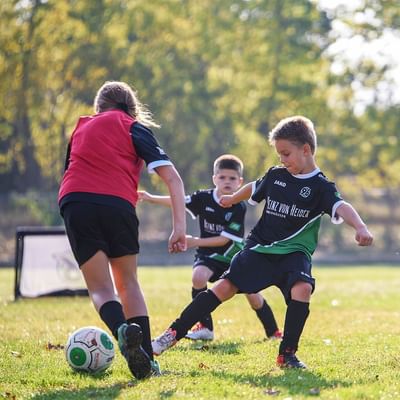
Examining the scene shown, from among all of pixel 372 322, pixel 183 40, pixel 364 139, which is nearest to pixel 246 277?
pixel 372 322

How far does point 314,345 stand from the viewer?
25.4 feet

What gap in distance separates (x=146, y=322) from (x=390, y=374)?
1604mm

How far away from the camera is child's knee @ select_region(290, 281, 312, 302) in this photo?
20.9 ft

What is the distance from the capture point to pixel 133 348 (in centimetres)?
547

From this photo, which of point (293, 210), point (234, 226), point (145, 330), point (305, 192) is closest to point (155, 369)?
point (145, 330)

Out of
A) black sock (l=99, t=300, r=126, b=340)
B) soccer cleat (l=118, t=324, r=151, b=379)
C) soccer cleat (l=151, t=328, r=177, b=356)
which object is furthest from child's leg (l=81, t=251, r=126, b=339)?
soccer cleat (l=151, t=328, r=177, b=356)

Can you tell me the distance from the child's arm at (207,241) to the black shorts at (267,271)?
1.32 meters

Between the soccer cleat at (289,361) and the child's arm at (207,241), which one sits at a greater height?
the child's arm at (207,241)

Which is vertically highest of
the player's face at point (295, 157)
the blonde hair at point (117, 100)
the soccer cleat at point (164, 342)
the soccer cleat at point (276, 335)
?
the blonde hair at point (117, 100)

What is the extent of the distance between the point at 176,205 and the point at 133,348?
0.94 meters

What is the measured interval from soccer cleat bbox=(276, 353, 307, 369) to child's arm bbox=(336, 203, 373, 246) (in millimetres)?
941

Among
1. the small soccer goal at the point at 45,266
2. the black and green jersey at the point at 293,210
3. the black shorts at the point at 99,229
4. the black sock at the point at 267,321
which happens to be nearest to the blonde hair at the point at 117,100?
the black shorts at the point at 99,229

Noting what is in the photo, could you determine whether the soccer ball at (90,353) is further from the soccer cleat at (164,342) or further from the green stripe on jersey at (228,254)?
the green stripe on jersey at (228,254)

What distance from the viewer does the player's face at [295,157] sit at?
6500mm
